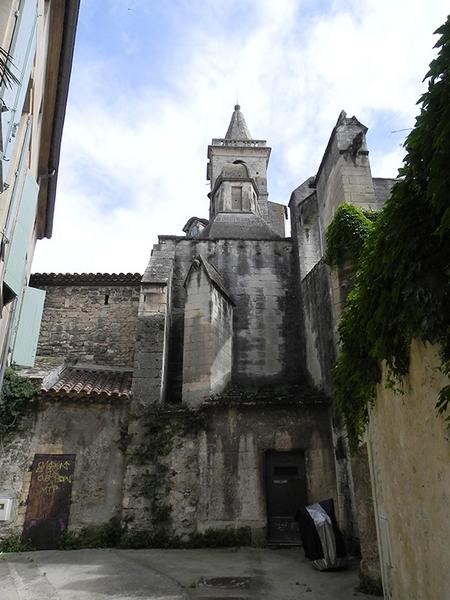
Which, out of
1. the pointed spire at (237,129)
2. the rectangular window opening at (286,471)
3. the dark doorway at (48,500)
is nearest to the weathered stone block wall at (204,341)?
the rectangular window opening at (286,471)

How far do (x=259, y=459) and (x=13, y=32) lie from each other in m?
8.94

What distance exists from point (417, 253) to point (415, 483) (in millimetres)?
1825

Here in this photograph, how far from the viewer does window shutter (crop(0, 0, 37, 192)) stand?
430cm

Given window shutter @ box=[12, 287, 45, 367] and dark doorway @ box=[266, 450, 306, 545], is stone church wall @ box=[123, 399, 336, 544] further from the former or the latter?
window shutter @ box=[12, 287, 45, 367]

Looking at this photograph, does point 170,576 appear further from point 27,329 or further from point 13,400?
point 13,400

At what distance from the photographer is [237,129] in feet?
103

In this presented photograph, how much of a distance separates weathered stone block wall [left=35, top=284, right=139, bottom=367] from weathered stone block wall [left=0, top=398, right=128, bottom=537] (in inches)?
125

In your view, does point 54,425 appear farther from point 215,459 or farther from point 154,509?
point 215,459

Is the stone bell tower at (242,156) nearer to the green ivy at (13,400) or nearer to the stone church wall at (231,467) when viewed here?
the stone church wall at (231,467)

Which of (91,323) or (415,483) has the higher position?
(91,323)

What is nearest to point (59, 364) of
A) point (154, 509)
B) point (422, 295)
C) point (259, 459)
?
point (154, 509)

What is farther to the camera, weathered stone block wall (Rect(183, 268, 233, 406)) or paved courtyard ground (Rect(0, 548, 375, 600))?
weathered stone block wall (Rect(183, 268, 233, 406))

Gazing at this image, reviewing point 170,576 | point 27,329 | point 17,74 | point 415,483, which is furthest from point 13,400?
point 415,483

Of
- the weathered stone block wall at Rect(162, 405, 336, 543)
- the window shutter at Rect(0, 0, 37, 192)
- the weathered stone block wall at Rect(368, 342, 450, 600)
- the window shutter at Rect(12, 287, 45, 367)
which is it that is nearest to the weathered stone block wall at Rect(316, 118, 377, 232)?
the weathered stone block wall at Rect(162, 405, 336, 543)
